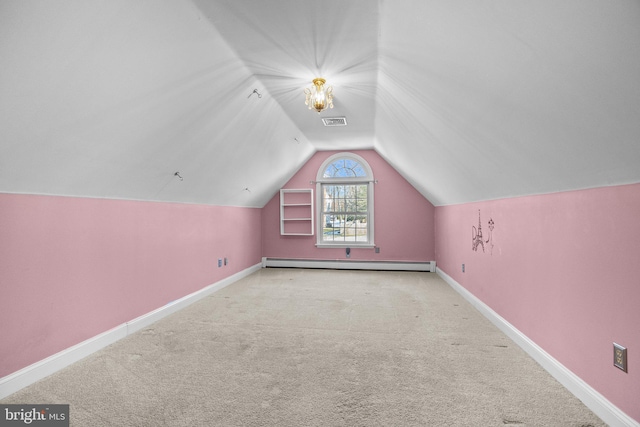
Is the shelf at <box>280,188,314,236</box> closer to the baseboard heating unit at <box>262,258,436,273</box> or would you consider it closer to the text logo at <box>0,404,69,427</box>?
the baseboard heating unit at <box>262,258,436,273</box>

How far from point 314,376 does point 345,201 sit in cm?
463

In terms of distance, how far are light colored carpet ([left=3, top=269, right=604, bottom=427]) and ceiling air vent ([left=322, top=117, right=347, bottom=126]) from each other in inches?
94.9

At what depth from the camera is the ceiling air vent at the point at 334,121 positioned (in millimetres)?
4148

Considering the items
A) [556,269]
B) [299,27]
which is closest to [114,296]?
[299,27]

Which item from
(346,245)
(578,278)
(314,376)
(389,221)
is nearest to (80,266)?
(314,376)

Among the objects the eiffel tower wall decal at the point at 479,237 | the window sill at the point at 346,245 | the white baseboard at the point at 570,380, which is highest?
the eiffel tower wall decal at the point at 479,237

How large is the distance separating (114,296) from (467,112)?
127 inches

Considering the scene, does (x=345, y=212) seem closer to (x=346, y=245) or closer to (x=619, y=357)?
(x=346, y=245)

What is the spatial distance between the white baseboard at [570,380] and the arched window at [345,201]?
3.45 m

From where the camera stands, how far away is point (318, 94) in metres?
2.87

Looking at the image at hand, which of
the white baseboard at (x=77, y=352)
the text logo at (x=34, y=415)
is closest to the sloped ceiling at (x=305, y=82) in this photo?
the white baseboard at (x=77, y=352)

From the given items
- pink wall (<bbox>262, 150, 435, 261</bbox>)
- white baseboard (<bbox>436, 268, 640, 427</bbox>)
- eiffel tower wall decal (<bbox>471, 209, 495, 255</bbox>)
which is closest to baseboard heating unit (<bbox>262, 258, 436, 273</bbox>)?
pink wall (<bbox>262, 150, 435, 261</bbox>)

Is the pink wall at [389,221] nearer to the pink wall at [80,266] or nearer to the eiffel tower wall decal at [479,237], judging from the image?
the eiffel tower wall decal at [479,237]

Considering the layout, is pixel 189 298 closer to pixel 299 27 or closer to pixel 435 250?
pixel 299 27
